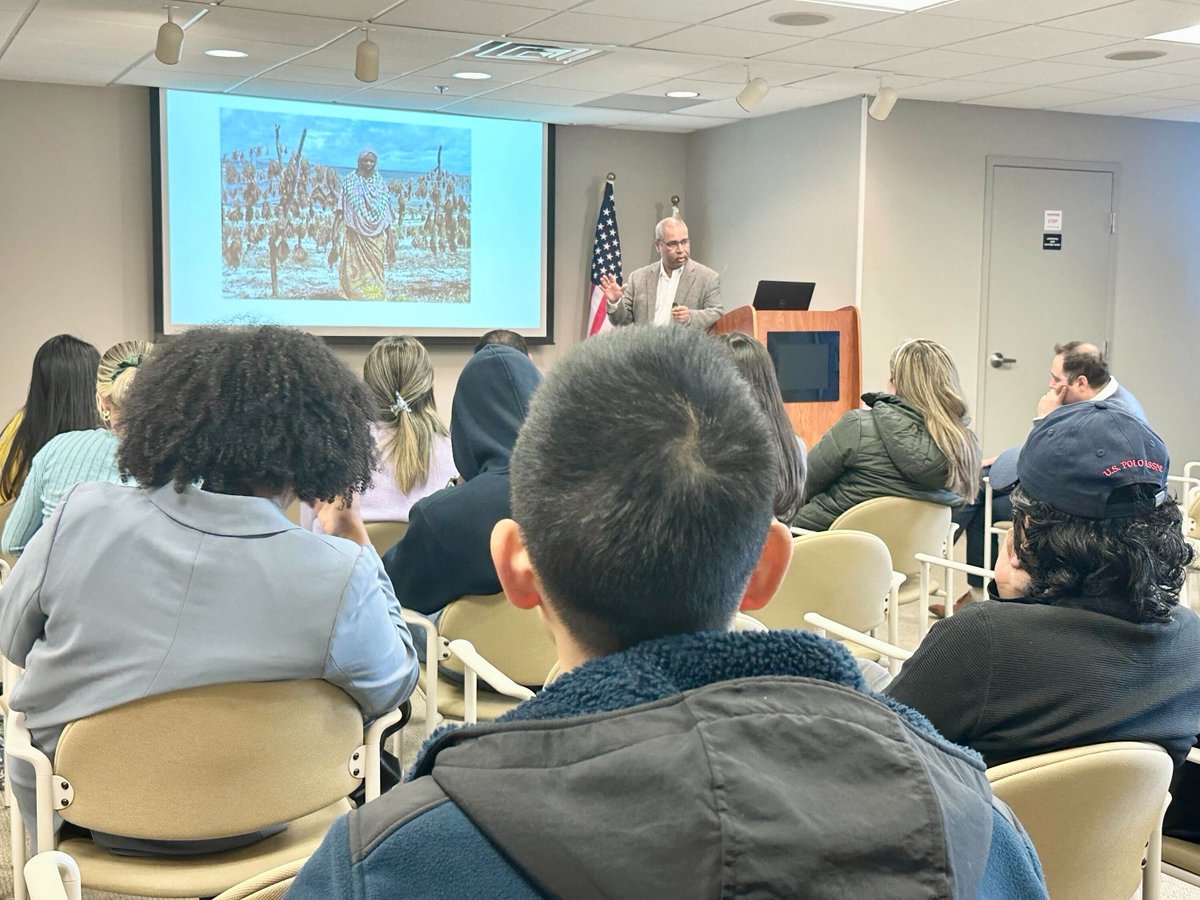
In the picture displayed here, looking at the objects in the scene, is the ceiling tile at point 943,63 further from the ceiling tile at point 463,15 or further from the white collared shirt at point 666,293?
the ceiling tile at point 463,15

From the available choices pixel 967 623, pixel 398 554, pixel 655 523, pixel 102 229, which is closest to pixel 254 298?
pixel 102 229

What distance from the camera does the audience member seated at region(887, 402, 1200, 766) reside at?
5.50 feet

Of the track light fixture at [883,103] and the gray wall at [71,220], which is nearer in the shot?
the track light fixture at [883,103]

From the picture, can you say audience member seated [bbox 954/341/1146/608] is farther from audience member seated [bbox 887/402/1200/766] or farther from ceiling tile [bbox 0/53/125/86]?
ceiling tile [bbox 0/53/125/86]

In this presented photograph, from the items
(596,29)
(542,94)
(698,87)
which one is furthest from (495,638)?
(542,94)

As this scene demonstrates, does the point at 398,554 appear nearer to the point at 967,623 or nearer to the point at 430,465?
the point at 430,465

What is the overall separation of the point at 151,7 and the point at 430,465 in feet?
9.36

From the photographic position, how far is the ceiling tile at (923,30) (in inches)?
211

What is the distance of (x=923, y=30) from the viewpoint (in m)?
5.55

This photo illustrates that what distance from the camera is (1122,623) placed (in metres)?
1.71

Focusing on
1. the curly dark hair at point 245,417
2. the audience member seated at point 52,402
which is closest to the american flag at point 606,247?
the audience member seated at point 52,402

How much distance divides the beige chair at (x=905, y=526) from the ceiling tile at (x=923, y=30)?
2.50 metres

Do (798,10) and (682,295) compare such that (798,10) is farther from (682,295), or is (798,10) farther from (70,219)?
(70,219)

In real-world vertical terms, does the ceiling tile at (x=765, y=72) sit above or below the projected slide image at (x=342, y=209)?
above
